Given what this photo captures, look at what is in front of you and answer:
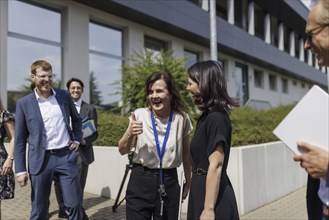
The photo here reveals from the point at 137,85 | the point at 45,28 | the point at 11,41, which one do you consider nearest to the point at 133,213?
the point at 137,85

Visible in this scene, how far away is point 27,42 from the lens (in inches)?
478

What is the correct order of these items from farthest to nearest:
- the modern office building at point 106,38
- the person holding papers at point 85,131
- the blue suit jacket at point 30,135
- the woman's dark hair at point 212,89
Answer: the modern office building at point 106,38 → the person holding papers at point 85,131 → the blue suit jacket at point 30,135 → the woman's dark hair at point 212,89

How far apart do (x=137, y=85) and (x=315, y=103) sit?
9.22 m

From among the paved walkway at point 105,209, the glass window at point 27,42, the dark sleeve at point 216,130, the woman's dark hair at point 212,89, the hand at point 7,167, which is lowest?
the paved walkway at point 105,209

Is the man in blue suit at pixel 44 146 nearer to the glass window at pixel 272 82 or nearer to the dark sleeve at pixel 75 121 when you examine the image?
the dark sleeve at pixel 75 121

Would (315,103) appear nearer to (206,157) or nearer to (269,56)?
(206,157)

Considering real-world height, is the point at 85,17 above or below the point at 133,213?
above

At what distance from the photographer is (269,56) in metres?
27.7

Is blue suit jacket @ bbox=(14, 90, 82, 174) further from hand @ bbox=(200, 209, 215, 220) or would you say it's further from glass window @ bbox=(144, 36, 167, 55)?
glass window @ bbox=(144, 36, 167, 55)

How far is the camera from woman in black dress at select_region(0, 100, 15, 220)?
442cm

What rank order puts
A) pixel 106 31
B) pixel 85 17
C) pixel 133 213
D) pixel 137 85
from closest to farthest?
1. pixel 133 213
2. pixel 137 85
3. pixel 85 17
4. pixel 106 31

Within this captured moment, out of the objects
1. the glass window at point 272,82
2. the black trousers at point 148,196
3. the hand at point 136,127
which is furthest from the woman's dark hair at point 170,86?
the glass window at point 272,82

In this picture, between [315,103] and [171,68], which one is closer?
[315,103]

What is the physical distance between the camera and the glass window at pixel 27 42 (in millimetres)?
11609
